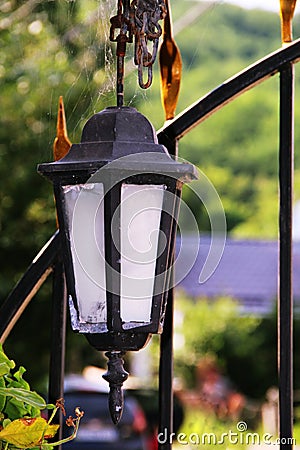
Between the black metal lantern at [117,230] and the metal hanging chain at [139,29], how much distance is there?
8cm

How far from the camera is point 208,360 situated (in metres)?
11.7

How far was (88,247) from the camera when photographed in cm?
103

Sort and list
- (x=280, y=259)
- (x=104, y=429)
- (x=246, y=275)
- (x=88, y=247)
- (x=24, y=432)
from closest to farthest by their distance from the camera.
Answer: (x=24, y=432) < (x=88, y=247) < (x=280, y=259) < (x=104, y=429) < (x=246, y=275)

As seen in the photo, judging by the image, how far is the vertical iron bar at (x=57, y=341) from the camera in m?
1.28

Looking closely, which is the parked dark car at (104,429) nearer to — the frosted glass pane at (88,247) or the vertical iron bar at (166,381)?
the vertical iron bar at (166,381)

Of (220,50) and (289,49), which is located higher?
(220,50)

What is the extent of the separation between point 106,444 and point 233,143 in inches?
730

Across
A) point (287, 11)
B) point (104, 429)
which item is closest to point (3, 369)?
point (287, 11)

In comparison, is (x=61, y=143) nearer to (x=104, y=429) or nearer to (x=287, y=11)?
(x=287, y=11)

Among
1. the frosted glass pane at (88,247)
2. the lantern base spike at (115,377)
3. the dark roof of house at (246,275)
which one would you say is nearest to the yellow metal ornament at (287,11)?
the frosted glass pane at (88,247)

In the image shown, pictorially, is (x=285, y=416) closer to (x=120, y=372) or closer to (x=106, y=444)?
(x=120, y=372)

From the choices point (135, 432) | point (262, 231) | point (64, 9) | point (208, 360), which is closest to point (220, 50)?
point (262, 231)

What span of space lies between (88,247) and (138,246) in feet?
0.21

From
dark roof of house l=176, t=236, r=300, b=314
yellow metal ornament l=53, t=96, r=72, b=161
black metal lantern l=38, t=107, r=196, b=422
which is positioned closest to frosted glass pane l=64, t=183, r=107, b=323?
black metal lantern l=38, t=107, r=196, b=422
